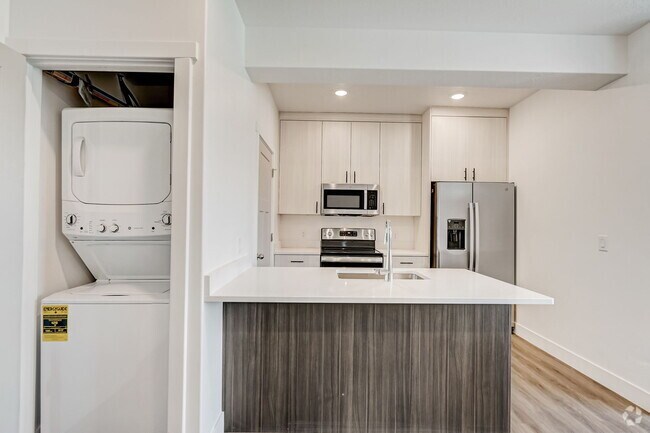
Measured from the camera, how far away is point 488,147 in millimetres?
4277

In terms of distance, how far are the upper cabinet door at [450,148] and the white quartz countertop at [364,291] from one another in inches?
79.6

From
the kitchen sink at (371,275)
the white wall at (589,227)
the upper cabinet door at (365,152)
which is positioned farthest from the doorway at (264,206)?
the white wall at (589,227)

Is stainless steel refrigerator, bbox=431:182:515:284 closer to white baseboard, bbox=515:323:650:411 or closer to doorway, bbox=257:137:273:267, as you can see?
white baseboard, bbox=515:323:650:411

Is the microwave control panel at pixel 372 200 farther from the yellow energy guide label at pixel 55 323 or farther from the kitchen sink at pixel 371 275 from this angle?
the yellow energy guide label at pixel 55 323

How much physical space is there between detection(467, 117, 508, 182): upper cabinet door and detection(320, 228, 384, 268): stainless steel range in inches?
58.5

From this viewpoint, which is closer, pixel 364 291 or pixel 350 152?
pixel 364 291

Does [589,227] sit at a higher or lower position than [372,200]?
lower

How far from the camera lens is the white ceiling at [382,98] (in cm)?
367

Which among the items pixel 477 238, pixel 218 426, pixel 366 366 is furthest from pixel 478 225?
pixel 218 426

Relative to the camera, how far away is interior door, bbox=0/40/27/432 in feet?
5.01

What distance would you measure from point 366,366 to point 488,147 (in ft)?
10.6

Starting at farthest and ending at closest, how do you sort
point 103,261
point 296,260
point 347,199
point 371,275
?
point 347,199, point 296,260, point 371,275, point 103,261

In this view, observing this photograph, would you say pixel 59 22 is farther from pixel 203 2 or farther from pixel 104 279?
pixel 104 279

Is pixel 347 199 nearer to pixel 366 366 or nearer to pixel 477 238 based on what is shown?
pixel 477 238
